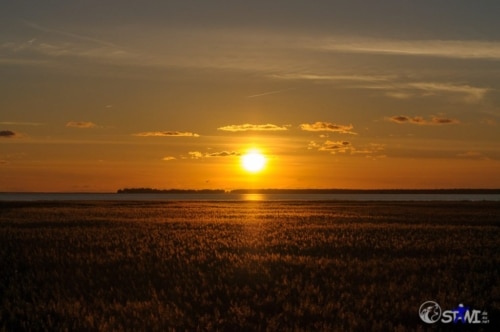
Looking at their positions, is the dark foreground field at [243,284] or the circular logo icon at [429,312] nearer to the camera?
the circular logo icon at [429,312]

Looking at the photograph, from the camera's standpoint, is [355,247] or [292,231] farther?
[292,231]

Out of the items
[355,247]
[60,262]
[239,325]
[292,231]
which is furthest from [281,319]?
[292,231]

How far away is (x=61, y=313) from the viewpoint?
42.9 ft

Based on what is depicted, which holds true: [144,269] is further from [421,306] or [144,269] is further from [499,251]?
[499,251]

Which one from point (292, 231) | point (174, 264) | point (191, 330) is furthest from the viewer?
point (292, 231)

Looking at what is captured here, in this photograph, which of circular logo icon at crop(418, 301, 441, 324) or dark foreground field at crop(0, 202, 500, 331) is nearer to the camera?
circular logo icon at crop(418, 301, 441, 324)

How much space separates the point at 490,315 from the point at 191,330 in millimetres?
6176

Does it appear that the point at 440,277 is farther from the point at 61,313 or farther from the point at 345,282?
the point at 61,313

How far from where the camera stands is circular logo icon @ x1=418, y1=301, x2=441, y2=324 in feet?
40.2

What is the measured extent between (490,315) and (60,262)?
14613 mm

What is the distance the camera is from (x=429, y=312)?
12680 mm

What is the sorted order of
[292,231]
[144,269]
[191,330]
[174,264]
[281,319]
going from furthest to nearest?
1. [292,231]
2. [174,264]
3. [144,269]
4. [281,319]
5. [191,330]

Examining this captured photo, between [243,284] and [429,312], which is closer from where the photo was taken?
[429,312]

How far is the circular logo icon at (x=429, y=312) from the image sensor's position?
12238mm
